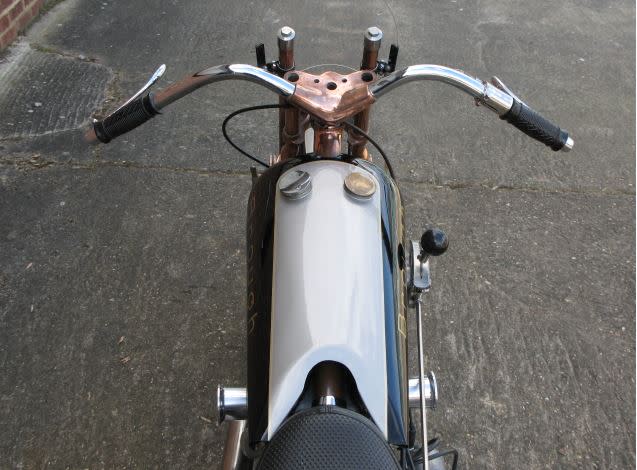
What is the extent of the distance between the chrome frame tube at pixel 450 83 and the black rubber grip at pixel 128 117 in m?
0.58

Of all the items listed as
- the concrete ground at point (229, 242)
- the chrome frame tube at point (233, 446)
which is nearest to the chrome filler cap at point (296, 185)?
the chrome frame tube at point (233, 446)

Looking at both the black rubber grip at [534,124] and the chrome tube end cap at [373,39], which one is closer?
the black rubber grip at [534,124]

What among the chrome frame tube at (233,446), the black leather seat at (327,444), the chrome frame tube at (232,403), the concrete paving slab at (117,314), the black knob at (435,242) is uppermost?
the black leather seat at (327,444)

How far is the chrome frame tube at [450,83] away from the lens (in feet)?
4.11

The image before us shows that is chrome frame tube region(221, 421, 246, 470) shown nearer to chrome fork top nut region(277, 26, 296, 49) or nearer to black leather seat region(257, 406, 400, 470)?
black leather seat region(257, 406, 400, 470)

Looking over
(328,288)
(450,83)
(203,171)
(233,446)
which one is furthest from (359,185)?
(203,171)

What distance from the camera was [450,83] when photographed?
131 centimetres

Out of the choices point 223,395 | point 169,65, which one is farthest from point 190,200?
point 223,395

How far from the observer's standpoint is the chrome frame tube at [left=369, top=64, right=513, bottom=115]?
1253 mm

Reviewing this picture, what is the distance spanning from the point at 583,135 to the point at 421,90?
43.0 inches

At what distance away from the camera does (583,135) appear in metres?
3.35

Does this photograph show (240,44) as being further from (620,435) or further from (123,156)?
(620,435)

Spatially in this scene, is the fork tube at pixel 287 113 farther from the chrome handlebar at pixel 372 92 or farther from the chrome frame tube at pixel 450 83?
the chrome frame tube at pixel 450 83

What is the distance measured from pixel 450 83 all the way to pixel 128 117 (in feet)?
2.75
